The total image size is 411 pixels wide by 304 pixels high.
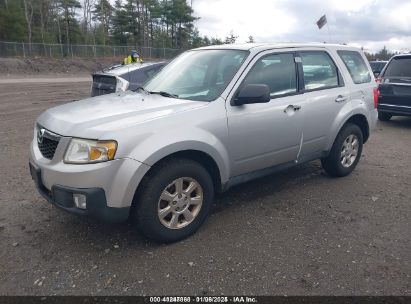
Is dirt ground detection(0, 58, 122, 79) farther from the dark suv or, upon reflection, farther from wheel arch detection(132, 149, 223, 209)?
wheel arch detection(132, 149, 223, 209)

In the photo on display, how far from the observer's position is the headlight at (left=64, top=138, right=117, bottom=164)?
117 inches

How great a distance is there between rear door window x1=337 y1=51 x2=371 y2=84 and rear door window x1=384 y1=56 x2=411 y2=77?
13.7 feet

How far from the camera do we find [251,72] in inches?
155

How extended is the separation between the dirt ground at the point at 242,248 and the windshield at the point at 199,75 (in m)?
1.37

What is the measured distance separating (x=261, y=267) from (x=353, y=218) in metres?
1.49

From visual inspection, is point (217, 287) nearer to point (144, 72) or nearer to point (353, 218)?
point (353, 218)

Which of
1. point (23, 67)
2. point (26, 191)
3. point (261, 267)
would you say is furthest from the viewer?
point (23, 67)

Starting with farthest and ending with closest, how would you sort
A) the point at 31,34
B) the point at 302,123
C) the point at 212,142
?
the point at 31,34, the point at 302,123, the point at 212,142

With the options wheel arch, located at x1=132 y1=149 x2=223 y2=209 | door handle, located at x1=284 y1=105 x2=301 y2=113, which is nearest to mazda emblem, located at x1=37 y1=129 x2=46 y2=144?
wheel arch, located at x1=132 y1=149 x2=223 y2=209

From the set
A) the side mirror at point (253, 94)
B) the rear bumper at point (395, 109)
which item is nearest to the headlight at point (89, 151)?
the side mirror at point (253, 94)

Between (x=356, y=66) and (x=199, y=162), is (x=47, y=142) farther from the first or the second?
(x=356, y=66)

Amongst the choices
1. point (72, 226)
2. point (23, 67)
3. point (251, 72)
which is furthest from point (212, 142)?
point (23, 67)

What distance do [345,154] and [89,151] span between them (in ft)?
12.2

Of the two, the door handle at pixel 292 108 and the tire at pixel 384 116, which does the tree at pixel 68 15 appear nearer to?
the tire at pixel 384 116
